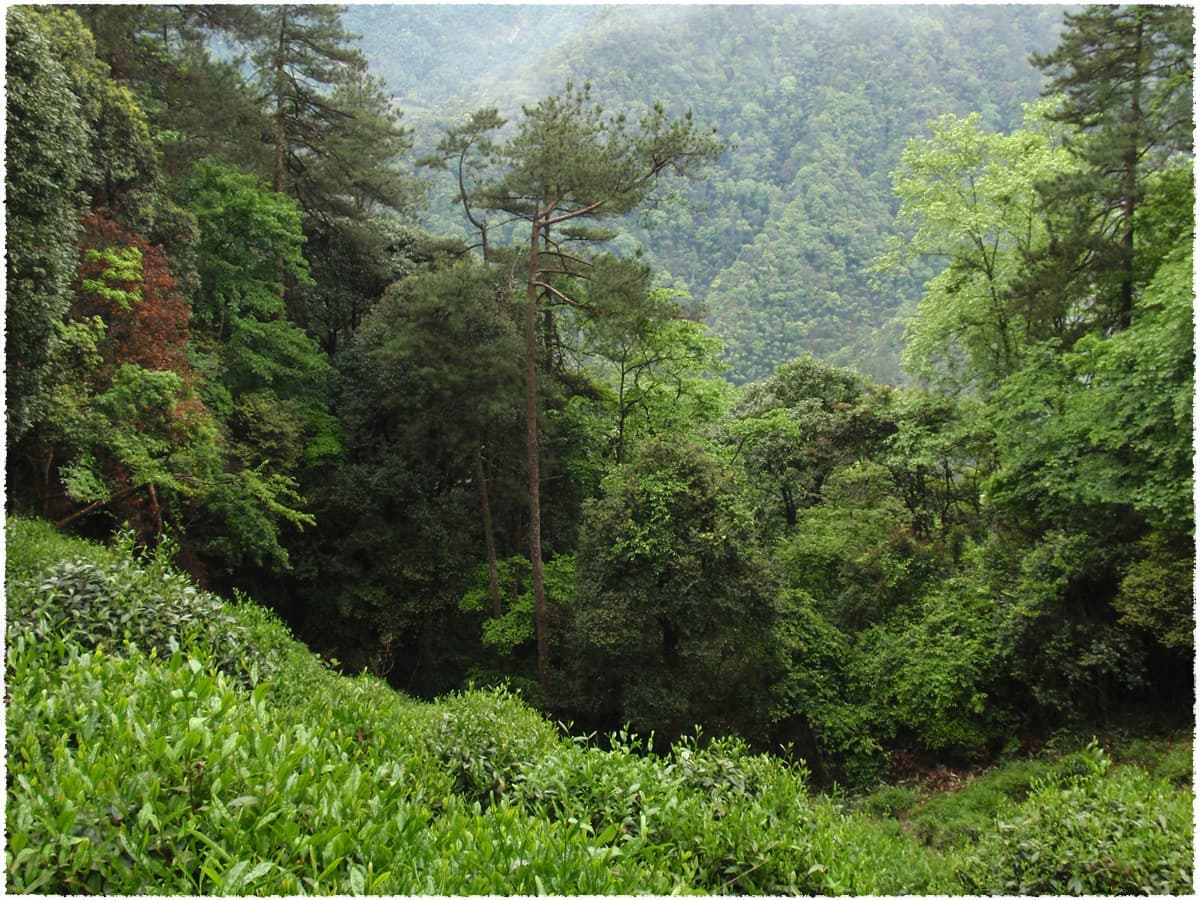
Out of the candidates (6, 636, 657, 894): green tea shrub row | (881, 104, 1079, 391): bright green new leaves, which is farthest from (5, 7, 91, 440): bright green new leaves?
(881, 104, 1079, 391): bright green new leaves

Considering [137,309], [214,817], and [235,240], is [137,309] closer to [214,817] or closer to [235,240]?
[235,240]

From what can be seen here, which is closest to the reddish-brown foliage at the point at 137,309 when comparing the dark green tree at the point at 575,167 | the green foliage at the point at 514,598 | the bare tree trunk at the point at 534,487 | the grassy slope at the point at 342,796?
the grassy slope at the point at 342,796

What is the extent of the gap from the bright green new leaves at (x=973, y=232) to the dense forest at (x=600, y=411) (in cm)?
12

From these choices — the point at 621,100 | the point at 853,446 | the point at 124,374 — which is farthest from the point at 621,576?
the point at 621,100

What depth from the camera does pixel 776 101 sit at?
81312 mm

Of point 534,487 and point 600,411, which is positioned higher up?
point 600,411

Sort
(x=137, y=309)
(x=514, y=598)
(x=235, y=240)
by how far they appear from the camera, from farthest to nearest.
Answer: (x=235, y=240)
(x=514, y=598)
(x=137, y=309)

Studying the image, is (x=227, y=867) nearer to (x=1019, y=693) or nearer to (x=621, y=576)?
(x=621, y=576)

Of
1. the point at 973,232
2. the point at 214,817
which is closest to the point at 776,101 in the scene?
the point at 973,232

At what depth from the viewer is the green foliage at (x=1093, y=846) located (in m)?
5.02

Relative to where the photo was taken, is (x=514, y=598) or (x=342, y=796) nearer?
(x=342, y=796)

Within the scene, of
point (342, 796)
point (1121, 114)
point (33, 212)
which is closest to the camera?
point (342, 796)

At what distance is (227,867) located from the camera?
3264 mm

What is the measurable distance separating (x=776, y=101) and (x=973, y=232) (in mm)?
73627
